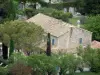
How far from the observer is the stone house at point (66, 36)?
167 feet

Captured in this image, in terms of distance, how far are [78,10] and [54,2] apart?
5170mm

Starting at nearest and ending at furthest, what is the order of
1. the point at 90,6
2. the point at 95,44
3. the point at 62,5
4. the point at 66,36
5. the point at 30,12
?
1. the point at 66,36
2. the point at 95,44
3. the point at 30,12
4. the point at 90,6
5. the point at 62,5

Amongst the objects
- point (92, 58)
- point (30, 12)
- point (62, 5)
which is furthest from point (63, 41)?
point (62, 5)

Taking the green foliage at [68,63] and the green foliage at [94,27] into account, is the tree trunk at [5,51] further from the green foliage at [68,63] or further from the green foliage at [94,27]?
the green foliage at [94,27]

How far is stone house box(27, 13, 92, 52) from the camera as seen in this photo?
5075cm

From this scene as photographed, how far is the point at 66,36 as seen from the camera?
51.1m

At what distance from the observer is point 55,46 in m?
51.0

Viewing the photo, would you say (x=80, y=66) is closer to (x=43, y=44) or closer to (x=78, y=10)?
(x=43, y=44)

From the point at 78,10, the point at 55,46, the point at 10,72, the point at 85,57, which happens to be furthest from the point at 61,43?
the point at 78,10

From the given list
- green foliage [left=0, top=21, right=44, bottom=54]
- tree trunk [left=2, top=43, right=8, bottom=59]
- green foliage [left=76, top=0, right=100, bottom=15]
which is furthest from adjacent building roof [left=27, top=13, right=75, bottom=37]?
green foliage [left=76, top=0, right=100, bottom=15]

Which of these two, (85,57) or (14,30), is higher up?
(14,30)

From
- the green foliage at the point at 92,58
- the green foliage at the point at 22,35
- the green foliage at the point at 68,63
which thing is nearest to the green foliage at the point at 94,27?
the green foliage at the point at 92,58

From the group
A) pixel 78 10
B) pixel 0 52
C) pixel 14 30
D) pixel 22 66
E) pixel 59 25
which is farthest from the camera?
pixel 78 10

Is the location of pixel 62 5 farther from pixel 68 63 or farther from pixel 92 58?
pixel 68 63
